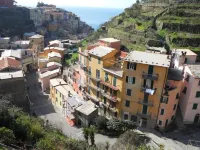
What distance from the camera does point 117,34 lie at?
55.9 m

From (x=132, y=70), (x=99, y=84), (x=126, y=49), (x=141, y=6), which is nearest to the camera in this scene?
(x=132, y=70)

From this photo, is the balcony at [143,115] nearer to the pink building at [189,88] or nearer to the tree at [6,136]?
the pink building at [189,88]

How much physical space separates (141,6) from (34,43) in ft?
132

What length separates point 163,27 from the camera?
167ft

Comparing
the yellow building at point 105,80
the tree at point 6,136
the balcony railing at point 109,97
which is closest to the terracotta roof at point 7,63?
the yellow building at point 105,80

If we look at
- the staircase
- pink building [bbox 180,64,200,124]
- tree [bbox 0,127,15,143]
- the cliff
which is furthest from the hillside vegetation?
the cliff

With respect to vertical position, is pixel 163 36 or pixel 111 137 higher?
pixel 163 36

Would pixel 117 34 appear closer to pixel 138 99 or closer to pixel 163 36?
pixel 163 36

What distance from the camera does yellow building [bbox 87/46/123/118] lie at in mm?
33594

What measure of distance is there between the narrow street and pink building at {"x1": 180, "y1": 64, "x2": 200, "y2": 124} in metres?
12.7

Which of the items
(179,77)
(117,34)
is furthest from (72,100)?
(117,34)

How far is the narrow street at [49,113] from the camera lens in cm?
3269

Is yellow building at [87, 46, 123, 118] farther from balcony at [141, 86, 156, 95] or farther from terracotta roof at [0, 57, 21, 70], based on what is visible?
terracotta roof at [0, 57, 21, 70]

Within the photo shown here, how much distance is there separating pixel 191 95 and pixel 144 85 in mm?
7766
